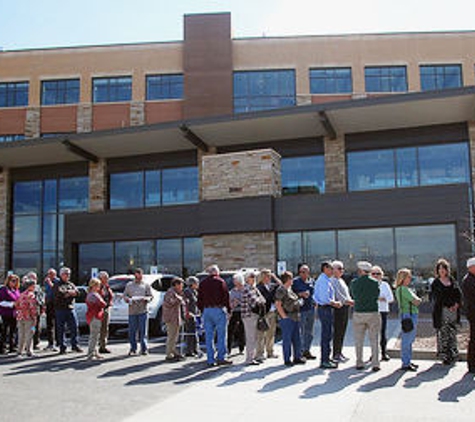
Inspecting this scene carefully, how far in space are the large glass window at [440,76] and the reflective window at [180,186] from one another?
1433cm

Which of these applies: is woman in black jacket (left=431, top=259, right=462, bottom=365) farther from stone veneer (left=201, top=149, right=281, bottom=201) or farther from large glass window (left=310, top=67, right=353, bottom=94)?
large glass window (left=310, top=67, right=353, bottom=94)

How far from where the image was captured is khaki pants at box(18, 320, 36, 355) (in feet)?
38.6

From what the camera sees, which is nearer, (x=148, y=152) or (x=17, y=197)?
(x=148, y=152)

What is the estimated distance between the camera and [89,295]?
37.7 ft

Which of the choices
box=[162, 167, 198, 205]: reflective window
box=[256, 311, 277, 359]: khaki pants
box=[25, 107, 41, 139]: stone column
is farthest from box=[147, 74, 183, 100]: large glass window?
box=[256, 311, 277, 359]: khaki pants

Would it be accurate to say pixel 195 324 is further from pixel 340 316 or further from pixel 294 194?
pixel 294 194

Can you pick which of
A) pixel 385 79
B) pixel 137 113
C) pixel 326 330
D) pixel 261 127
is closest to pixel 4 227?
pixel 137 113

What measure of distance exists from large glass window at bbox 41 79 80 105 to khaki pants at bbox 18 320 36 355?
21.1 meters

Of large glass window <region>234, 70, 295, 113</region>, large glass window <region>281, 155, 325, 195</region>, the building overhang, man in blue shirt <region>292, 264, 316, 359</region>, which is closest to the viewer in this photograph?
man in blue shirt <region>292, 264, 316, 359</region>

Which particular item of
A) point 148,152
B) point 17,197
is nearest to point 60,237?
point 17,197

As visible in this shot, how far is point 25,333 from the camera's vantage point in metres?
11.9

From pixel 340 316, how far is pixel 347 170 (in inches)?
468

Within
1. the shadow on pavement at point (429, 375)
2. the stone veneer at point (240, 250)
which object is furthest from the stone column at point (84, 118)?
the shadow on pavement at point (429, 375)

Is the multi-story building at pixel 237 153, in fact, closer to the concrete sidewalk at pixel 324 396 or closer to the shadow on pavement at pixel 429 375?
the shadow on pavement at pixel 429 375
